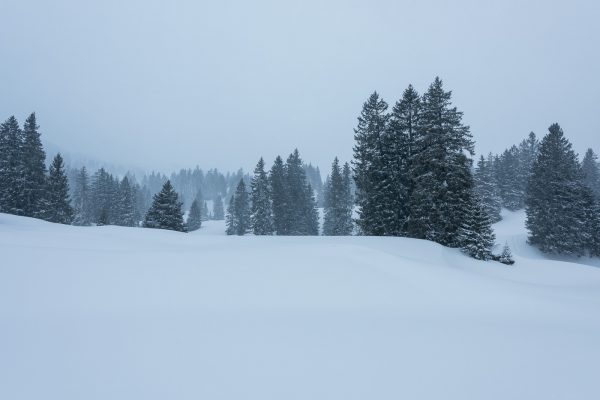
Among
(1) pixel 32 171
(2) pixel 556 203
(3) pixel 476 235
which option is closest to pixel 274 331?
(3) pixel 476 235

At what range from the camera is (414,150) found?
952 inches

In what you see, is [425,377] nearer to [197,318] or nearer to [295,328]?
[295,328]

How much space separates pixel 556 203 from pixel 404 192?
2284cm

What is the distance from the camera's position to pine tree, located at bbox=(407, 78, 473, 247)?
71.7 ft

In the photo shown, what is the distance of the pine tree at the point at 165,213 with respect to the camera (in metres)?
32.3

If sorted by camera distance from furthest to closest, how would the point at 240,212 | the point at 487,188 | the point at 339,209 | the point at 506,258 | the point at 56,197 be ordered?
the point at 240,212
the point at 487,188
the point at 339,209
the point at 56,197
the point at 506,258

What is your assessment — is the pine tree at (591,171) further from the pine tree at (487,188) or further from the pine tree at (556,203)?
the pine tree at (556,203)

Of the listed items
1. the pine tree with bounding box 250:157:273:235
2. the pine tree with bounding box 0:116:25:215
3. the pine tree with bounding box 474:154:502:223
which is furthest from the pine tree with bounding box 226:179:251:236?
the pine tree with bounding box 474:154:502:223

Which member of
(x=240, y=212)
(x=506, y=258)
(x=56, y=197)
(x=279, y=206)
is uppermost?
(x=279, y=206)

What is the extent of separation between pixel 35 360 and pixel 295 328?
3503 millimetres

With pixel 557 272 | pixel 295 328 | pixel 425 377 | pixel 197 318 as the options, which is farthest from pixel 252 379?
pixel 557 272

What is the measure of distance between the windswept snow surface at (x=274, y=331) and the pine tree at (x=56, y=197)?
34.9 meters

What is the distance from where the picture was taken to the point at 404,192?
24.7 meters

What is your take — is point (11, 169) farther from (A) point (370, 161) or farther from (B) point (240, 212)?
(A) point (370, 161)
